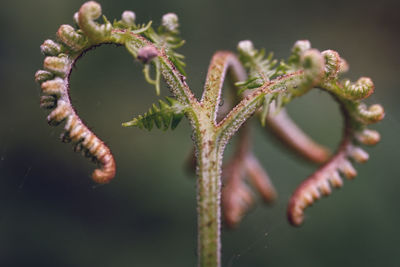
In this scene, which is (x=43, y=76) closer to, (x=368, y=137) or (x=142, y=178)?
(x=368, y=137)

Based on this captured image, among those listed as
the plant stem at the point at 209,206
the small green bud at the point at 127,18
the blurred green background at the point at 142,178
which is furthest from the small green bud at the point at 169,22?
the blurred green background at the point at 142,178

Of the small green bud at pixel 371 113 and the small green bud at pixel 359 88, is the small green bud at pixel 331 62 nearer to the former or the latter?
the small green bud at pixel 359 88

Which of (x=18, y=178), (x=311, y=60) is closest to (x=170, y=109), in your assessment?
(x=311, y=60)

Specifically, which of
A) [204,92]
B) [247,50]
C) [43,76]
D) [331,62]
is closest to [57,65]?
[43,76]

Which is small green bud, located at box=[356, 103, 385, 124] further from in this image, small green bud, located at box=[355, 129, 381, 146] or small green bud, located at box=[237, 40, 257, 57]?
small green bud, located at box=[237, 40, 257, 57]

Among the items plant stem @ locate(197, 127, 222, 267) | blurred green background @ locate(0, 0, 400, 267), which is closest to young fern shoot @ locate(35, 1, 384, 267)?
plant stem @ locate(197, 127, 222, 267)

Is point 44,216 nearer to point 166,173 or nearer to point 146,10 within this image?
point 166,173
